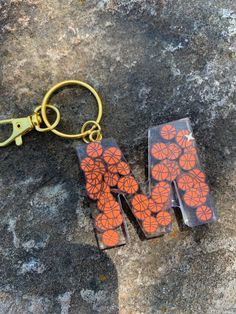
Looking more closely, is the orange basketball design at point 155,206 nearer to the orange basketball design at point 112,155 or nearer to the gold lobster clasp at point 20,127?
the orange basketball design at point 112,155

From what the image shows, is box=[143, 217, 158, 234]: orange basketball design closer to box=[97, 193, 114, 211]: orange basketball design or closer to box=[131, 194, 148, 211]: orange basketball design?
box=[131, 194, 148, 211]: orange basketball design

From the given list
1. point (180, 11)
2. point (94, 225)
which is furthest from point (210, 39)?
point (94, 225)

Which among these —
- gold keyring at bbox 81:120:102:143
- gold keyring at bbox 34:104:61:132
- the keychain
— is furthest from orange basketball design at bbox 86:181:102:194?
gold keyring at bbox 34:104:61:132

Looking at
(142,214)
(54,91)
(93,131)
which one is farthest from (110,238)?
(54,91)

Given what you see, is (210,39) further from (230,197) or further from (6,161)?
(6,161)

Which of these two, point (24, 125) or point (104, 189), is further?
point (24, 125)

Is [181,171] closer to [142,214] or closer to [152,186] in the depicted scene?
[152,186]
